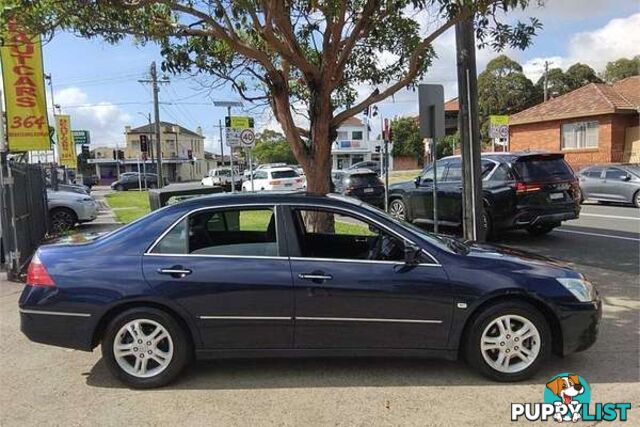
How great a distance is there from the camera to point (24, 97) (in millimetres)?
11289

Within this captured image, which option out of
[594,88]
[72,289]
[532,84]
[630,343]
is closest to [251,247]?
[72,289]

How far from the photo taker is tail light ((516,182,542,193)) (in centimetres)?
1077

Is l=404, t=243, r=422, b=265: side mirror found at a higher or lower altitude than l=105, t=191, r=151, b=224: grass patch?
higher

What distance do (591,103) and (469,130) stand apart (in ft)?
80.5

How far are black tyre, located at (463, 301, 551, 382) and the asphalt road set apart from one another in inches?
5.0

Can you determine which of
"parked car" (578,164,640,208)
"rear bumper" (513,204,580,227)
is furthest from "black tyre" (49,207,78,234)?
"parked car" (578,164,640,208)

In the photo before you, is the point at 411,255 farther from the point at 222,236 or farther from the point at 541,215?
the point at 541,215

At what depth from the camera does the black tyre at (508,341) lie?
14.6 ft

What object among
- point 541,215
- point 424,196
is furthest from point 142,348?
point 424,196

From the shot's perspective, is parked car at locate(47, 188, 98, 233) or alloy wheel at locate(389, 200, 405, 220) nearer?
alloy wheel at locate(389, 200, 405, 220)

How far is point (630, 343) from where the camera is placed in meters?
5.41

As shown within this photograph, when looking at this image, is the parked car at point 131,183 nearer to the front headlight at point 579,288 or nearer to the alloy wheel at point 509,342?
the alloy wheel at point 509,342

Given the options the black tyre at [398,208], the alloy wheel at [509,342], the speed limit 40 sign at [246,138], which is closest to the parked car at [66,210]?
the speed limit 40 sign at [246,138]

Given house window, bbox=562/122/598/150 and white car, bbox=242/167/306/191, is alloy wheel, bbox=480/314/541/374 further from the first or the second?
house window, bbox=562/122/598/150
